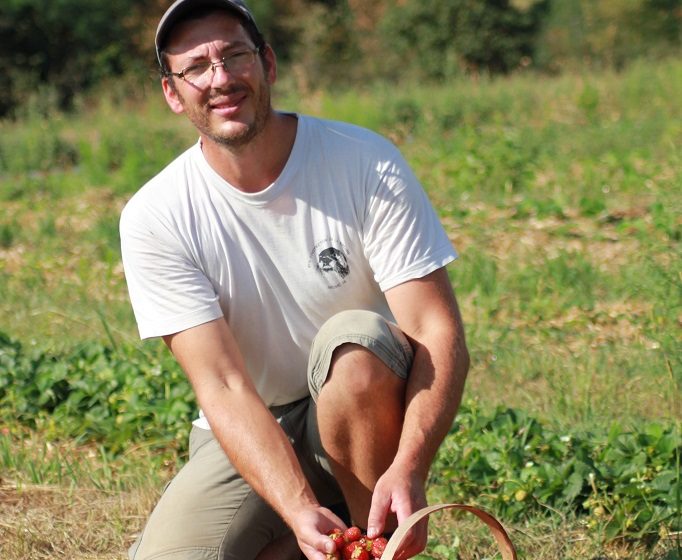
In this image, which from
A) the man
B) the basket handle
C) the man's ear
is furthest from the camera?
the man's ear

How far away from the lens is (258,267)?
2918 mm

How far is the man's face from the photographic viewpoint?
2.88 m

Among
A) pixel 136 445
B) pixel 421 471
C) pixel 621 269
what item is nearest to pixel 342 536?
pixel 421 471

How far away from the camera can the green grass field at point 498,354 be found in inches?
135

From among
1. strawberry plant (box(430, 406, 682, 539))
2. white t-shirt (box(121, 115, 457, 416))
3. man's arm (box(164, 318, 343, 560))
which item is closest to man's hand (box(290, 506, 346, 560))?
man's arm (box(164, 318, 343, 560))

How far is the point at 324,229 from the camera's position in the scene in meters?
2.91

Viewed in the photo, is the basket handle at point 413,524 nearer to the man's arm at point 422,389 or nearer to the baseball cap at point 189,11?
the man's arm at point 422,389

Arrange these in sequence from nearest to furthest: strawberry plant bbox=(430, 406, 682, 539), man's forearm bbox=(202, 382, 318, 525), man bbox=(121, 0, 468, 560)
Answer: man's forearm bbox=(202, 382, 318, 525)
man bbox=(121, 0, 468, 560)
strawberry plant bbox=(430, 406, 682, 539)

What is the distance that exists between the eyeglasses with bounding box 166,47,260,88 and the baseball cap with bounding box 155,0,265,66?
0.27 ft

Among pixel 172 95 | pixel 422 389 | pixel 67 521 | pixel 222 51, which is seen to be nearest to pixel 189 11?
pixel 222 51

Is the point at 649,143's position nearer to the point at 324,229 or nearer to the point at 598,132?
the point at 598,132

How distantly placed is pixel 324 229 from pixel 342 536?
0.85 metres

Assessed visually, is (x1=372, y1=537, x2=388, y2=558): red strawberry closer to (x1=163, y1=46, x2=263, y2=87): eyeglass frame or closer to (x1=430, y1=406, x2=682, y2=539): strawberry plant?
(x1=430, y1=406, x2=682, y2=539): strawberry plant

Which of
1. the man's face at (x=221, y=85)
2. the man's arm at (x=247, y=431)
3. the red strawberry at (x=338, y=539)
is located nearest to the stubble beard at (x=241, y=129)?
the man's face at (x=221, y=85)
